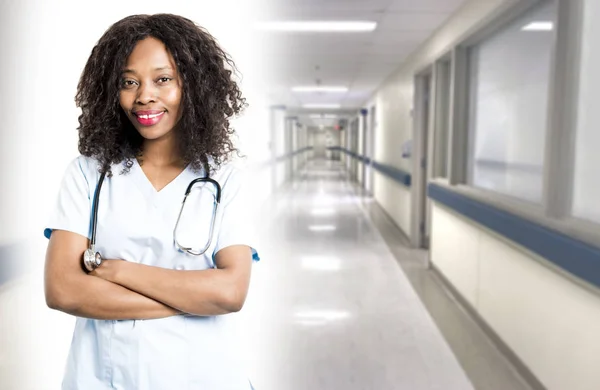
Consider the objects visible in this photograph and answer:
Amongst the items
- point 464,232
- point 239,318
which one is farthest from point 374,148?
point 239,318

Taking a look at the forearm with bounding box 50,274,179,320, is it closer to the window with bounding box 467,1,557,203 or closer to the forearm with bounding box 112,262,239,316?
the forearm with bounding box 112,262,239,316

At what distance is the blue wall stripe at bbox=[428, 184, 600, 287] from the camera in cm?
200

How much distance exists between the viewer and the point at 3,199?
160 cm

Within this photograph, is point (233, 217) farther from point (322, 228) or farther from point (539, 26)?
point (322, 228)

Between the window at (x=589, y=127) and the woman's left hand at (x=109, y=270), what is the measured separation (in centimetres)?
203

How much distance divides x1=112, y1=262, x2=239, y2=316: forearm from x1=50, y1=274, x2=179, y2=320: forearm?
2 cm

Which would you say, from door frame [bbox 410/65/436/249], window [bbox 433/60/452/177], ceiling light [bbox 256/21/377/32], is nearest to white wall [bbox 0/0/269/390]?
ceiling light [bbox 256/21/377/32]

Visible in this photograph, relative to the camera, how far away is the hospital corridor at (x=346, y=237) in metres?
1.08

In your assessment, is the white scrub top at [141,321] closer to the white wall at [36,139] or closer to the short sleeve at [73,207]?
the short sleeve at [73,207]

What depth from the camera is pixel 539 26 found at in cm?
298

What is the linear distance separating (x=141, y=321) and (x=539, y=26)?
286 cm

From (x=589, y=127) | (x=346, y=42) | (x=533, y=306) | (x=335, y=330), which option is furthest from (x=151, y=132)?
(x=346, y=42)

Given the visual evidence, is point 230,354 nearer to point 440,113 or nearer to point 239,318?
point 239,318

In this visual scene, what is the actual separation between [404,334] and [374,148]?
840cm
